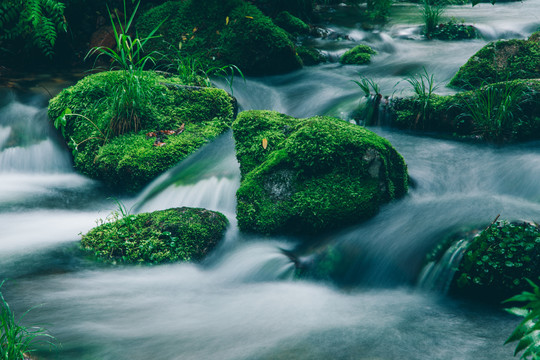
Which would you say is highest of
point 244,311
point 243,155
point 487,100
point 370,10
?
point 370,10

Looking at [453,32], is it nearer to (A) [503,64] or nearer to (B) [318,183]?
(A) [503,64]

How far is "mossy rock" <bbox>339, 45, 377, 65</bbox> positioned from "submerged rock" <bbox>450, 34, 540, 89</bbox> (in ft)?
8.34

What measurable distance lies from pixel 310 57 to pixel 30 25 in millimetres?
5420

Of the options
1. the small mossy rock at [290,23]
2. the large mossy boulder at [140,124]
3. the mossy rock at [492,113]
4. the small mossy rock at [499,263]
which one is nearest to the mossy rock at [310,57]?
the small mossy rock at [290,23]

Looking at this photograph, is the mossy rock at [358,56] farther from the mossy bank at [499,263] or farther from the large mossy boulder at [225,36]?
the mossy bank at [499,263]

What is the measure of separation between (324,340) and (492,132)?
4.15m

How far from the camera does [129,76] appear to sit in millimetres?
5906

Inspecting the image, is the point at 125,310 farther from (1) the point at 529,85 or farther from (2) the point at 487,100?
(1) the point at 529,85

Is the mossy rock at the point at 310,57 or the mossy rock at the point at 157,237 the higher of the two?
the mossy rock at the point at 310,57

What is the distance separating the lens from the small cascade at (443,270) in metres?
3.70

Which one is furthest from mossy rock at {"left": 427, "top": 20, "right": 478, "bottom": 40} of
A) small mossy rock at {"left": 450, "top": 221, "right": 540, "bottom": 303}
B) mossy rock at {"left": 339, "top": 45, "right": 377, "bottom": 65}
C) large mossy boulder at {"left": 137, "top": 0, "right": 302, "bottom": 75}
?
small mossy rock at {"left": 450, "top": 221, "right": 540, "bottom": 303}

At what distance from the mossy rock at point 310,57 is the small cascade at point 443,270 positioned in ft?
21.4

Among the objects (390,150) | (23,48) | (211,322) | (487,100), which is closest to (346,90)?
(487,100)

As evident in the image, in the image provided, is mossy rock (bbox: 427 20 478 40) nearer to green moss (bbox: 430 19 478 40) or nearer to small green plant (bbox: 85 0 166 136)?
green moss (bbox: 430 19 478 40)
